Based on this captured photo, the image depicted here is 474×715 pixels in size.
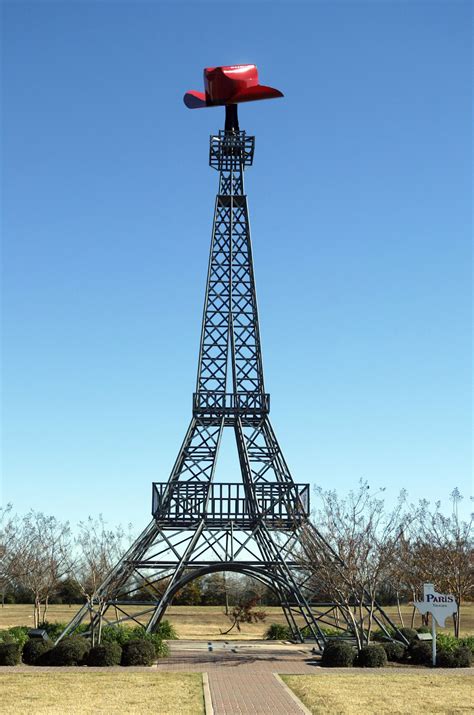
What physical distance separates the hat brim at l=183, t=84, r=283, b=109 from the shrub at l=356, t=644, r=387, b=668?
89.6 feet

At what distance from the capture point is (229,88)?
4006 cm

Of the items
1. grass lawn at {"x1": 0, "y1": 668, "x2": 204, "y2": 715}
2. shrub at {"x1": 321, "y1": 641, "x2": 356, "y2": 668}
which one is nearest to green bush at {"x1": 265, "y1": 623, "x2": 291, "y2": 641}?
shrub at {"x1": 321, "y1": 641, "x2": 356, "y2": 668}

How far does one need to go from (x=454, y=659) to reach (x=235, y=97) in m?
29.1

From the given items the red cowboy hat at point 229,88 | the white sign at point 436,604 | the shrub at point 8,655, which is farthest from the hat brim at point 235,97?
the shrub at point 8,655

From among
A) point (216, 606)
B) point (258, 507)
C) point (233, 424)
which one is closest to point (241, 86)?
point (233, 424)

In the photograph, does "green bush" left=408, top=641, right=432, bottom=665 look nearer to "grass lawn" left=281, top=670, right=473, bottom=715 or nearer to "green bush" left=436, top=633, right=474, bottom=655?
"green bush" left=436, top=633, right=474, bottom=655

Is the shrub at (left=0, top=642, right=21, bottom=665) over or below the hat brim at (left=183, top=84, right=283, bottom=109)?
below

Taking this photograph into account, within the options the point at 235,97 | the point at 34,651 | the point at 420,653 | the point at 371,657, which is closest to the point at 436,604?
the point at 420,653

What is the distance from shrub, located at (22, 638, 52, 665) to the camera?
91.5 ft

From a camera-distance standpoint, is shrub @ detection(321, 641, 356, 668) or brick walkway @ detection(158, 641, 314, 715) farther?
shrub @ detection(321, 641, 356, 668)

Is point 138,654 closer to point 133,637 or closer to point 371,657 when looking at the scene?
point 133,637

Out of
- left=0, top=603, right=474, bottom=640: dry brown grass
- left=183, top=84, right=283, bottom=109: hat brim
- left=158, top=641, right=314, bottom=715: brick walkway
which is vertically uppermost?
left=183, top=84, right=283, bottom=109: hat brim

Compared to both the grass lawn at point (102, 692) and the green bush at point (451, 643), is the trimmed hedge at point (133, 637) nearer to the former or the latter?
the grass lawn at point (102, 692)

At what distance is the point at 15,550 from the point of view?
5606 centimetres
